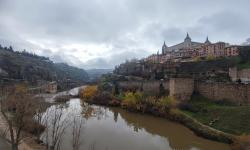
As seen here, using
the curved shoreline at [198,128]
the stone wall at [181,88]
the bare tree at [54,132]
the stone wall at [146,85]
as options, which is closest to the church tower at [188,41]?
the stone wall at [146,85]

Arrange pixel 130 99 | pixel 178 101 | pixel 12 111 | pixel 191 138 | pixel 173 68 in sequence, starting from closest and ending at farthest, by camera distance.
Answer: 1. pixel 12 111
2. pixel 191 138
3. pixel 178 101
4. pixel 130 99
5. pixel 173 68

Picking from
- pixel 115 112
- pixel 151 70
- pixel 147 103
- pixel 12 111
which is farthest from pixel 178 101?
pixel 151 70

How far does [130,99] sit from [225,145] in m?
19.0

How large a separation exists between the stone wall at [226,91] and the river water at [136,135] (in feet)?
29.1

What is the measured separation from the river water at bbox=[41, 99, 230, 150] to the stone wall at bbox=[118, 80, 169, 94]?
1085 cm

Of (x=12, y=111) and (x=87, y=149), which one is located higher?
(x=12, y=111)

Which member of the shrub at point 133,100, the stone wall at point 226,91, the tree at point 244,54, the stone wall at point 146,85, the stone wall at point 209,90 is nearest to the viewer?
the stone wall at point 226,91

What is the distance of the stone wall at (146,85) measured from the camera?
4333 centimetres

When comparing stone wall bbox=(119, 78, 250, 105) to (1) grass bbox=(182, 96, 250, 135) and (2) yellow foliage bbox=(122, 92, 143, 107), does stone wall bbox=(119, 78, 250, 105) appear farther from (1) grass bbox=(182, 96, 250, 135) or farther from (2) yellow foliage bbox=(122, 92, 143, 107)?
(2) yellow foliage bbox=(122, 92, 143, 107)

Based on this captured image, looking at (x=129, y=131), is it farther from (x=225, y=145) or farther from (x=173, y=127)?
(x=225, y=145)

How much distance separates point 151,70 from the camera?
61094mm

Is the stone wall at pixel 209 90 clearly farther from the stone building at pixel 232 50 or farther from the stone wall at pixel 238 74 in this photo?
the stone building at pixel 232 50

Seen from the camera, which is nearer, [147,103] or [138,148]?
[138,148]

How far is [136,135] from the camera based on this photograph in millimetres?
24672
